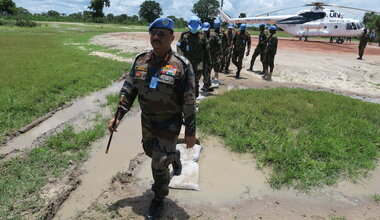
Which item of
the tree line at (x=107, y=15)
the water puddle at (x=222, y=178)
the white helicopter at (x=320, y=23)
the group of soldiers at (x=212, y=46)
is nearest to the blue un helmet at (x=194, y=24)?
the group of soldiers at (x=212, y=46)

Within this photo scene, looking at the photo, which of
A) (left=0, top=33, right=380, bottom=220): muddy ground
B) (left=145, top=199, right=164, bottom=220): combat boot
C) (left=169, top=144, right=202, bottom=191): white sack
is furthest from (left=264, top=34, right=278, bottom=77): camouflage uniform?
(left=145, top=199, right=164, bottom=220): combat boot

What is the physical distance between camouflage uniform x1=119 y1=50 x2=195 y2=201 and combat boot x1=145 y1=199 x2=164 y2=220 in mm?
232

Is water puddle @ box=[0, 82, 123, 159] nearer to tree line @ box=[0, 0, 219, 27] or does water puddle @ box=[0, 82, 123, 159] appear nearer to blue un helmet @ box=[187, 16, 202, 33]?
blue un helmet @ box=[187, 16, 202, 33]

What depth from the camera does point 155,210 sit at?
2.80 m

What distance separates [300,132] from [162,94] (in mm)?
3416

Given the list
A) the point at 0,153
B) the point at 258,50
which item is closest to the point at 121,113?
the point at 0,153

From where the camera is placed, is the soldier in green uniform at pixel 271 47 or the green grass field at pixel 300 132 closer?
the green grass field at pixel 300 132

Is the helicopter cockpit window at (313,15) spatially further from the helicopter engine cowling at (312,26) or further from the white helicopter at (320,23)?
the helicopter engine cowling at (312,26)

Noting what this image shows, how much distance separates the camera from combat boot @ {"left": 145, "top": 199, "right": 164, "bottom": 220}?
2.74 meters

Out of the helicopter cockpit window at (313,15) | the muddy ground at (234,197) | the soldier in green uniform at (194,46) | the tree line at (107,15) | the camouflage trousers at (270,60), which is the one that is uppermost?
the tree line at (107,15)

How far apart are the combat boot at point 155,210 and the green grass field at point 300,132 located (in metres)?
1.53

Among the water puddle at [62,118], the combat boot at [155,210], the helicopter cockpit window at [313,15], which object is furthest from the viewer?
the helicopter cockpit window at [313,15]

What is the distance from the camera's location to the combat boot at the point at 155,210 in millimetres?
2742

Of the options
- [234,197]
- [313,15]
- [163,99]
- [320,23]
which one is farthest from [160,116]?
[313,15]
